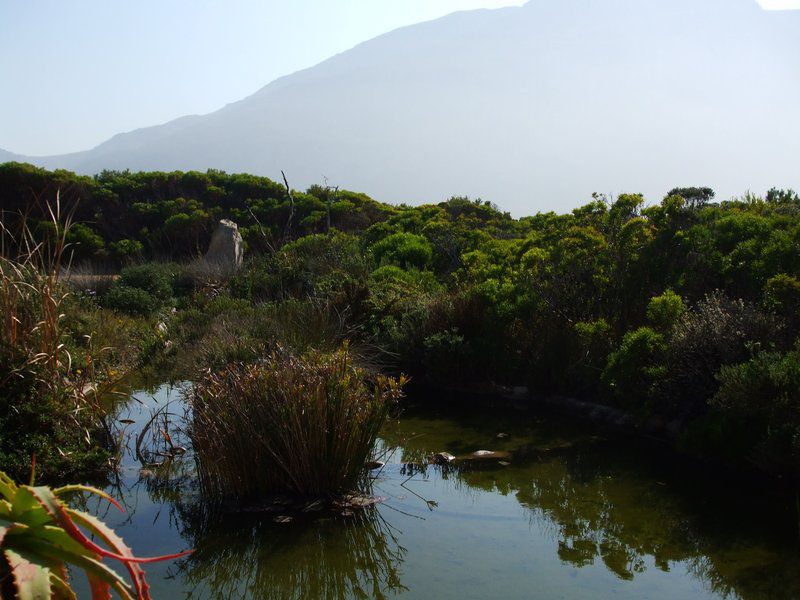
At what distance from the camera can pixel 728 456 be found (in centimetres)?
698

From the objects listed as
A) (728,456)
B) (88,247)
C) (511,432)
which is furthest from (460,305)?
(88,247)

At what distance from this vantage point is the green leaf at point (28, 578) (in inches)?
58.8

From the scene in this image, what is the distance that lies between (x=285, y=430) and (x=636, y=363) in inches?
159

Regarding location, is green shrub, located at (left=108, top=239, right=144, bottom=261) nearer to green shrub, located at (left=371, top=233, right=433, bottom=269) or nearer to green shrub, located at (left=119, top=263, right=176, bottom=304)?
green shrub, located at (left=119, top=263, right=176, bottom=304)

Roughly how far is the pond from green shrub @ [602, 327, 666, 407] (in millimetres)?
673

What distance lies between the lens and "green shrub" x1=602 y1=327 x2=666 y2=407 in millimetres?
8062

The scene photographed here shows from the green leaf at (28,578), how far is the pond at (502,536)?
3.47 meters

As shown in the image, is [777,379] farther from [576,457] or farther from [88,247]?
[88,247]

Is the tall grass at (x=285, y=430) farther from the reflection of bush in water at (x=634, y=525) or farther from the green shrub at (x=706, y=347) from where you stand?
the green shrub at (x=706, y=347)

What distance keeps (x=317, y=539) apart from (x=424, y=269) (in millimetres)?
9186

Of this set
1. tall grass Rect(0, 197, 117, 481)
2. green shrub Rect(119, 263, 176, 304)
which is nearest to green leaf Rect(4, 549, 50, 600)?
tall grass Rect(0, 197, 117, 481)

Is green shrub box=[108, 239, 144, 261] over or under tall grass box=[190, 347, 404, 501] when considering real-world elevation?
over

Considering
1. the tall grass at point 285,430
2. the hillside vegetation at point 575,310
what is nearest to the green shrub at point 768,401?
the hillside vegetation at point 575,310

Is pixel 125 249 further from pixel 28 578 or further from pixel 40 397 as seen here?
pixel 28 578
